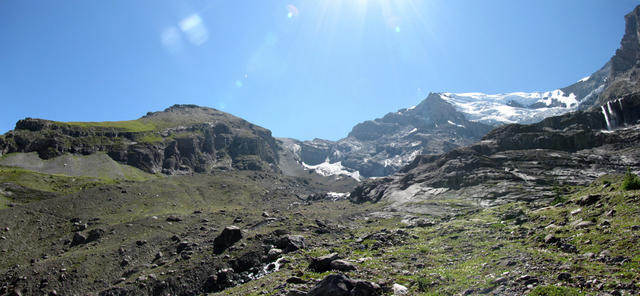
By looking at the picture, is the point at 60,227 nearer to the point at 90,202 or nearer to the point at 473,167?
the point at 90,202

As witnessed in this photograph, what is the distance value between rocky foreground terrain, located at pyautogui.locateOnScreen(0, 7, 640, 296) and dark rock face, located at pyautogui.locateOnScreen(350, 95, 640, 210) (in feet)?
2.77

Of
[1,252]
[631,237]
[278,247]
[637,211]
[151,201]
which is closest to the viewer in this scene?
[631,237]

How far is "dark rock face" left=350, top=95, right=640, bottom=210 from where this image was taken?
121 m

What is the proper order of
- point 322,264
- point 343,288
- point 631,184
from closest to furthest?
1. point 343,288
2. point 322,264
3. point 631,184

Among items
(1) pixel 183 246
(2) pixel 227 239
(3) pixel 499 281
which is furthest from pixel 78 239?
(3) pixel 499 281

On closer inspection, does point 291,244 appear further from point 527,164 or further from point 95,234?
point 527,164

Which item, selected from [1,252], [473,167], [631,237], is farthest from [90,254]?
[473,167]

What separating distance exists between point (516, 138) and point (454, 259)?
186 m

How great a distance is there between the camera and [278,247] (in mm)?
47031

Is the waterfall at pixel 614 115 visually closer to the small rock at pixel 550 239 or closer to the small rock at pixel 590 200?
the small rock at pixel 590 200

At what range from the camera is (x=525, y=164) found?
145 meters

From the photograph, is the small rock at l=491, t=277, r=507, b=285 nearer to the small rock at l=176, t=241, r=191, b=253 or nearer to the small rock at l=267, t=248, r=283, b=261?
the small rock at l=267, t=248, r=283, b=261

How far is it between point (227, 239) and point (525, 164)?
14697 centimetres

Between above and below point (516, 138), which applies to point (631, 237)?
below
